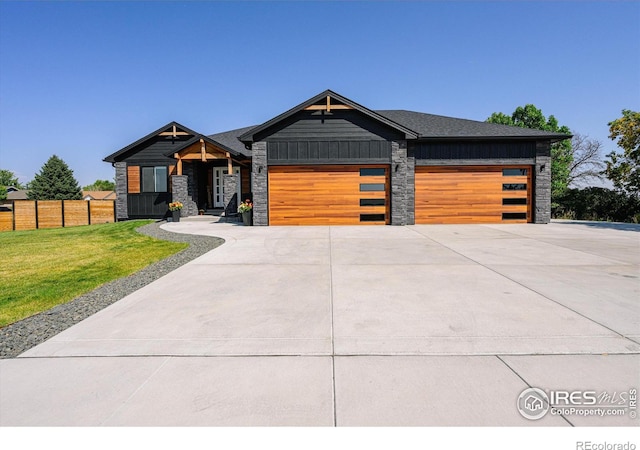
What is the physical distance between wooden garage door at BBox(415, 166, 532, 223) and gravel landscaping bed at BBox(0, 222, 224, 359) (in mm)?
10864

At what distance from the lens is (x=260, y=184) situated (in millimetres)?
14594

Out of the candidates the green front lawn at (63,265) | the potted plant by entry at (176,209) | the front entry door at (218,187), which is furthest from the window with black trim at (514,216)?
the potted plant by entry at (176,209)

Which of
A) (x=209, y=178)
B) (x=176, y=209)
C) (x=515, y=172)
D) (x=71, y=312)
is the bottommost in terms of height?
(x=71, y=312)

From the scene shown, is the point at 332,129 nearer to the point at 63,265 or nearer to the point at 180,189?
the point at 180,189

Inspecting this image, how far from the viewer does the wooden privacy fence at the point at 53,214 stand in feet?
66.1

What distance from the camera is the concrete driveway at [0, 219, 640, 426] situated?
2.41 meters

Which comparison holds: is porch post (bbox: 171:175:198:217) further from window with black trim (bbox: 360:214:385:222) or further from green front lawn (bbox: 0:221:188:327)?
window with black trim (bbox: 360:214:385:222)

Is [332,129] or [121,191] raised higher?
[332,129]

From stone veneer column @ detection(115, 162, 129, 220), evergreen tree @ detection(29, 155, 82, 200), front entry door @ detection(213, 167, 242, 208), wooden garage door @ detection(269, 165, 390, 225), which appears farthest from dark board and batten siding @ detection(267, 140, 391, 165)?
evergreen tree @ detection(29, 155, 82, 200)

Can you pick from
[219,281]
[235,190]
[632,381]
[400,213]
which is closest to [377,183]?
[400,213]

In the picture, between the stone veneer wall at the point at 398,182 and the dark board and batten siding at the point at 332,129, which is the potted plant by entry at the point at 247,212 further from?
the stone veneer wall at the point at 398,182

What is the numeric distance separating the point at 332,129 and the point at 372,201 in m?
3.56

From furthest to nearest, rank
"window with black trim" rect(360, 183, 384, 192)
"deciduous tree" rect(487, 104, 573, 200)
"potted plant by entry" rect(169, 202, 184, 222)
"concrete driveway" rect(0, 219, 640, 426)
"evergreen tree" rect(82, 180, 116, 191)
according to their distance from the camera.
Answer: "evergreen tree" rect(82, 180, 116, 191)
"deciduous tree" rect(487, 104, 573, 200)
"potted plant by entry" rect(169, 202, 184, 222)
"window with black trim" rect(360, 183, 384, 192)
"concrete driveway" rect(0, 219, 640, 426)

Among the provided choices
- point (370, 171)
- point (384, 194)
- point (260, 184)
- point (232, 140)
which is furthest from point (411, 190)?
point (232, 140)
